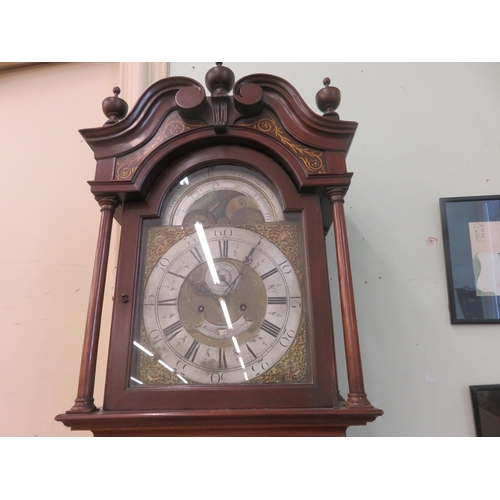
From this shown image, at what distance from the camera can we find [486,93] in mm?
1070

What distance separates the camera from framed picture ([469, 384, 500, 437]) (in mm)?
840

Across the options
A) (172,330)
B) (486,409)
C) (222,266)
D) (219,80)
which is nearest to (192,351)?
(172,330)

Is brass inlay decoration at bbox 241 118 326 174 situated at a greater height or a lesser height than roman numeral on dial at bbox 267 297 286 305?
greater

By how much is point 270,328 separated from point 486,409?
51cm

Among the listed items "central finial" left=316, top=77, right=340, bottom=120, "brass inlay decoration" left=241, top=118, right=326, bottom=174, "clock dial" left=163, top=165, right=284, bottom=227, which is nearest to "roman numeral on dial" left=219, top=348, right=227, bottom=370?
"clock dial" left=163, top=165, right=284, bottom=227

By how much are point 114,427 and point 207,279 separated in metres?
0.27

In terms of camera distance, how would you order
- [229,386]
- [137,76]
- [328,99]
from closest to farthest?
1. [229,386]
2. [328,99]
3. [137,76]

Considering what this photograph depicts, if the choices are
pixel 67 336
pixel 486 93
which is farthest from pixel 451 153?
pixel 67 336

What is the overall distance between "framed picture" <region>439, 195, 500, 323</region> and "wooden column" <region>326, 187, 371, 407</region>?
37cm

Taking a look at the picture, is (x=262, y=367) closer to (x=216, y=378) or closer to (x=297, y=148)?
(x=216, y=378)

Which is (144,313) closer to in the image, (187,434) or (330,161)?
(187,434)

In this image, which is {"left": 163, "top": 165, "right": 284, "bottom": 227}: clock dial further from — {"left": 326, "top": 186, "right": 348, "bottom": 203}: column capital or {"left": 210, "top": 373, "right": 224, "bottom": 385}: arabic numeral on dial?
{"left": 210, "top": 373, "right": 224, "bottom": 385}: arabic numeral on dial

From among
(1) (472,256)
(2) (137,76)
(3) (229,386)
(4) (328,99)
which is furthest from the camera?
(2) (137,76)

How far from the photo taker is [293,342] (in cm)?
68
